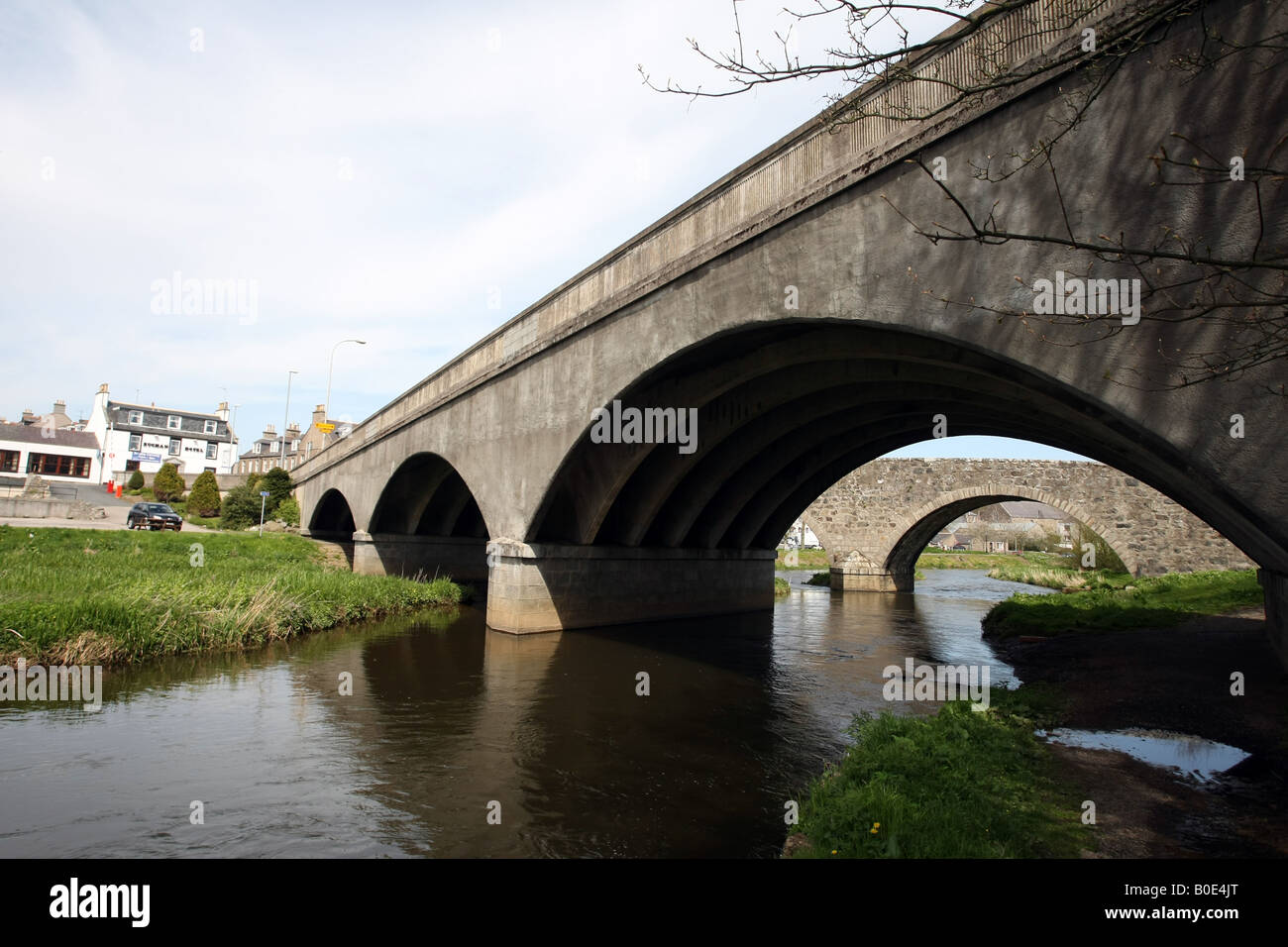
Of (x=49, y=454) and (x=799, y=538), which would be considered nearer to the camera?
(x=49, y=454)

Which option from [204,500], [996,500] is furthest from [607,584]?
[204,500]

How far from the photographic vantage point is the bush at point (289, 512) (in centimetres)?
4100

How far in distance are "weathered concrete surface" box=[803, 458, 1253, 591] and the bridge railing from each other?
21.3 m

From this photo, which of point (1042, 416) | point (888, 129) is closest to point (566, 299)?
point (888, 129)

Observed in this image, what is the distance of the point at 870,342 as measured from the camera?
11.0 m

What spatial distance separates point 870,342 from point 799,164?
117 inches

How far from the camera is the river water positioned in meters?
6.35

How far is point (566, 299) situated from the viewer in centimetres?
1598

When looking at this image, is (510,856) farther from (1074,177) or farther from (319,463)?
(319,463)

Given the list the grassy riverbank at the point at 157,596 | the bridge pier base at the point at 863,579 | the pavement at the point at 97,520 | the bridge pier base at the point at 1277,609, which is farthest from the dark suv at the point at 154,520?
the bridge pier base at the point at 1277,609

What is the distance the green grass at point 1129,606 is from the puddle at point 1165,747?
960 cm

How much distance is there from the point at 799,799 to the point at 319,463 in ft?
114

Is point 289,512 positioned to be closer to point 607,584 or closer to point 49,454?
point 607,584

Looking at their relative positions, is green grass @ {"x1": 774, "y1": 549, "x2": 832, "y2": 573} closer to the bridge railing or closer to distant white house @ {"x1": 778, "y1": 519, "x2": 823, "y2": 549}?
distant white house @ {"x1": 778, "y1": 519, "x2": 823, "y2": 549}
